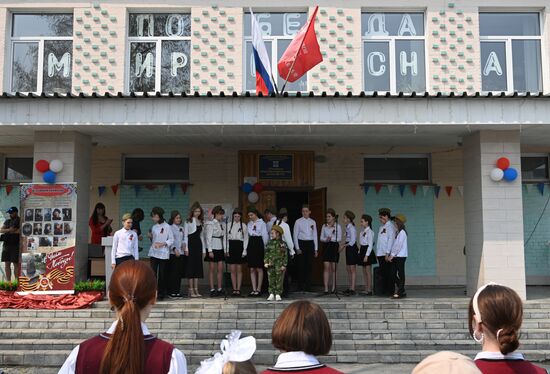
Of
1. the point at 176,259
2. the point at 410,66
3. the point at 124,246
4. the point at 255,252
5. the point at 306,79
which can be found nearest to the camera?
the point at 124,246

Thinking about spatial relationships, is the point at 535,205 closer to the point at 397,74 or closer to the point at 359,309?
the point at 397,74

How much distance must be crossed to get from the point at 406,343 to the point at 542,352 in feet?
6.26

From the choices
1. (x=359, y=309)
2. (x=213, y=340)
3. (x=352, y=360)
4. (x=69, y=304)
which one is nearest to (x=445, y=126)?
(x=359, y=309)

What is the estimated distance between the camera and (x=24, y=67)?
42.0 feet

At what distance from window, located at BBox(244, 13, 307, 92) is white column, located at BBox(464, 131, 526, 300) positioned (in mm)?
4408

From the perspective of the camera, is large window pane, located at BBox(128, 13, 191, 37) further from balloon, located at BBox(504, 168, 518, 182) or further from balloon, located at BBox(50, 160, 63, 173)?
balloon, located at BBox(504, 168, 518, 182)

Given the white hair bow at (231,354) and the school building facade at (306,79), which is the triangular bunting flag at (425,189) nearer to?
A: the school building facade at (306,79)

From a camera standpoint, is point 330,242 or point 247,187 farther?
point 247,187

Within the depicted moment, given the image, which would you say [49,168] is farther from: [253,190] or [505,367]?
[505,367]

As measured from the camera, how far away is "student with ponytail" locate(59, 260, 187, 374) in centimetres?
227

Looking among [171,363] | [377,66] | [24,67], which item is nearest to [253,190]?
[377,66]

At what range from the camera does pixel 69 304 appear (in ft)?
30.5

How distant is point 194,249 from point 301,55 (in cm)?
408

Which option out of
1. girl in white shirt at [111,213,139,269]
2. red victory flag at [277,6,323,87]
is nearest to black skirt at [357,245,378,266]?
red victory flag at [277,6,323,87]
